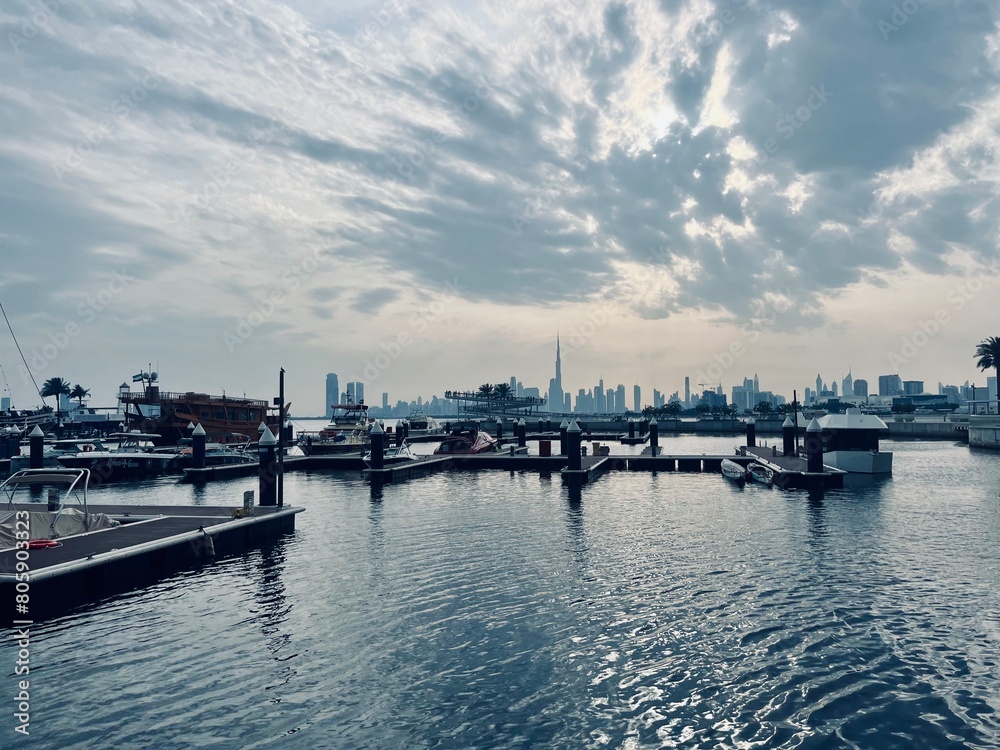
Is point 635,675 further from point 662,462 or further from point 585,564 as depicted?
point 662,462

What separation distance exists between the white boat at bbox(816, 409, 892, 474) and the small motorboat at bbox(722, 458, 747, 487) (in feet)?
32.9

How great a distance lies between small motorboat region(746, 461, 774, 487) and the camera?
192 feet

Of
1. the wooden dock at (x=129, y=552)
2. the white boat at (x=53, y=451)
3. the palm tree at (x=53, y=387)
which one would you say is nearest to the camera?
the wooden dock at (x=129, y=552)

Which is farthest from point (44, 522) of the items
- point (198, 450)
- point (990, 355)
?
point (990, 355)

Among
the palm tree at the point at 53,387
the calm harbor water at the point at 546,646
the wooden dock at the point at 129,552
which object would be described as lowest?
the calm harbor water at the point at 546,646

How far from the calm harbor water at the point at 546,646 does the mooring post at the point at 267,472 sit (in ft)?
21.1

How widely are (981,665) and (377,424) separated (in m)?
54.7

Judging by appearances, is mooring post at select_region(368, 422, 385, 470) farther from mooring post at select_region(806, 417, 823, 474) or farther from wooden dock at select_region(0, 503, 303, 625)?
mooring post at select_region(806, 417, 823, 474)

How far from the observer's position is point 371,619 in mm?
20969

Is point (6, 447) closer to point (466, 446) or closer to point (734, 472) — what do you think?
point (466, 446)

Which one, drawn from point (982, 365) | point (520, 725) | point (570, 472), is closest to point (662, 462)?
point (570, 472)

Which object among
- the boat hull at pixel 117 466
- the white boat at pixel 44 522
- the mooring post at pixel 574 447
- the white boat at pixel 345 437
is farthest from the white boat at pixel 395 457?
the white boat at pixel 44 522

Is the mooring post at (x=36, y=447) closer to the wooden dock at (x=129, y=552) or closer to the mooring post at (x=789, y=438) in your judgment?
the wooden dock at (x=129, y=552)

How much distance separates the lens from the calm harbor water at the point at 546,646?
559 inches
